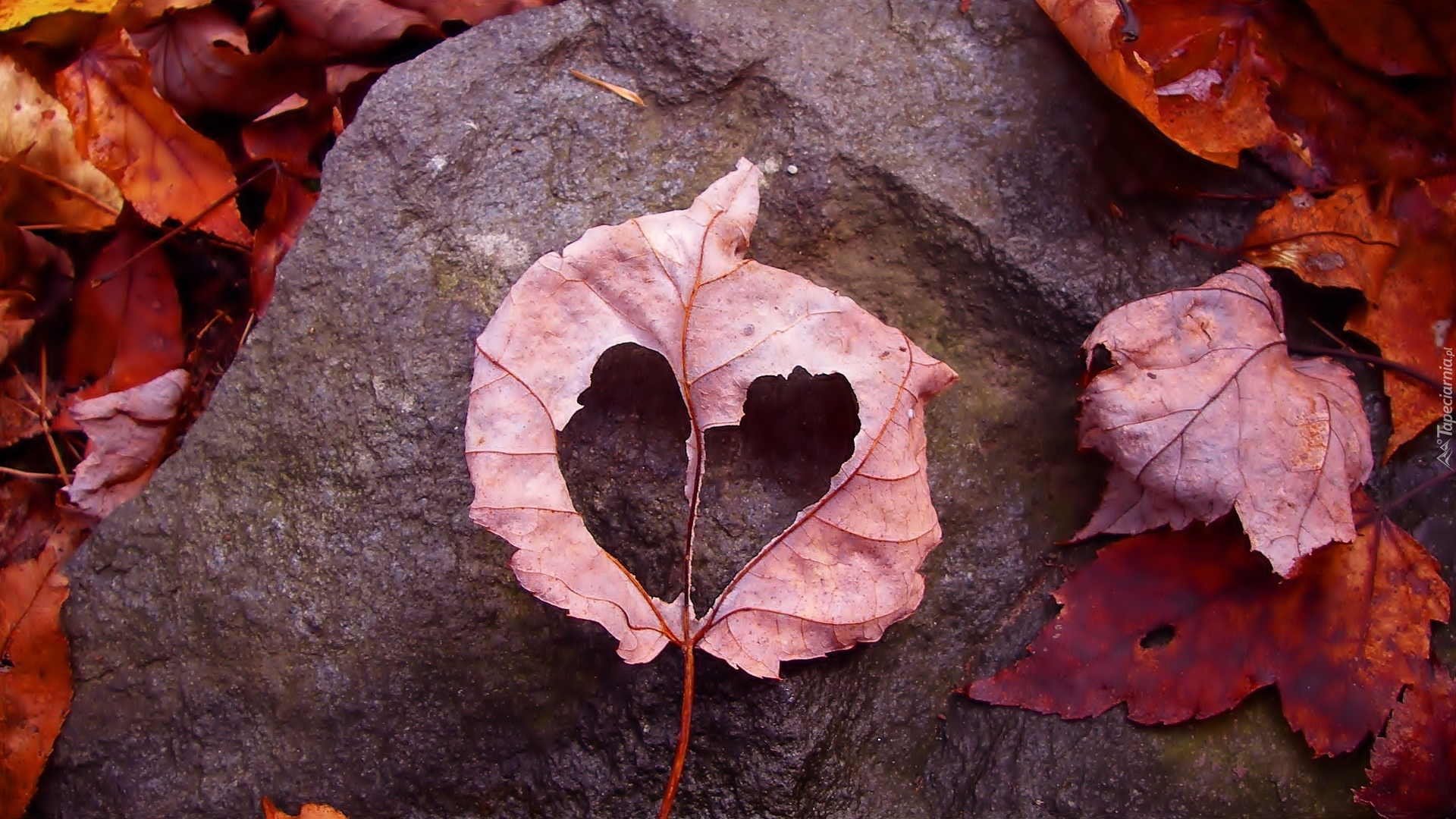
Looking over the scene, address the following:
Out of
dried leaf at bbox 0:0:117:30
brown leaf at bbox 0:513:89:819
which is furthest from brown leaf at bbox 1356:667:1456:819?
dried leaf at bbox 0:0:117:30

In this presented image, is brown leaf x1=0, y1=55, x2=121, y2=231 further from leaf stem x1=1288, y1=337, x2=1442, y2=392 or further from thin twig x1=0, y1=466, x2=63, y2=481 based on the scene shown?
leaf stem x1=1288, y1=337, x2=1442, y2=392

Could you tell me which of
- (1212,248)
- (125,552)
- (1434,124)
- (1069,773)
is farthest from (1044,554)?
(125,552)

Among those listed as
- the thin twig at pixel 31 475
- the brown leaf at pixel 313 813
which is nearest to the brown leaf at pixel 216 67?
the thin twig at pixel 31 475

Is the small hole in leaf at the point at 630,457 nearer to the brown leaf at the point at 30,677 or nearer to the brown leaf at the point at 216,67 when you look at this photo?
the brown leaf at the point at 30,677

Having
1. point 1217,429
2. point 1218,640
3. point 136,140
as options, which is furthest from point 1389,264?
A: point 136,140

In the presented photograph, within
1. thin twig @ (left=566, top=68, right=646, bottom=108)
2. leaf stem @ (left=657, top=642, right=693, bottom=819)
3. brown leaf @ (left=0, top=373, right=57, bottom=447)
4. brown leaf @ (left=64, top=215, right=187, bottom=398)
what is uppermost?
thin twig @ (left=566, top=68, right=646, bottom=108)

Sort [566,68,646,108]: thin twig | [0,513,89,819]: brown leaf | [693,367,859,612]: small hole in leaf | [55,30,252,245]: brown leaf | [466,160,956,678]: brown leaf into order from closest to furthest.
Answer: [466,160,956,678]: brown leaf → [693,367,859,612]: small hole in leaf → [0,513,89,819]: brown leaf → [566,68,646,108]: thin twig → [55,30,252,245]: brown leaf

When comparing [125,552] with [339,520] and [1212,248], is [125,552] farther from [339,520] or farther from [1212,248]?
[1212,248]

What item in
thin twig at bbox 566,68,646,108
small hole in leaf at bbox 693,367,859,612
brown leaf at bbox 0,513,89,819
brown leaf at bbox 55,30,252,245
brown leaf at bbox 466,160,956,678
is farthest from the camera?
brown leaf at bbox 55,30,252,245
